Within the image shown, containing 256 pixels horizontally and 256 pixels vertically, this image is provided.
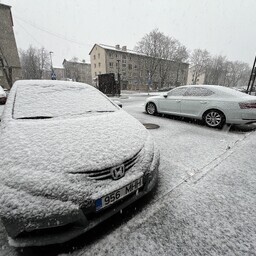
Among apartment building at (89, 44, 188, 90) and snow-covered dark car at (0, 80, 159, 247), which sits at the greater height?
apartment building at (89, 44, 188, 90)

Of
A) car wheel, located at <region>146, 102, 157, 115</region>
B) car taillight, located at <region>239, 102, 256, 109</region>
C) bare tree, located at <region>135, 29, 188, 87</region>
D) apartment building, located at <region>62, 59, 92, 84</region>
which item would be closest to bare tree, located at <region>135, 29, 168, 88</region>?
bare tree, located at <region>135, 29, 188, 87</region>

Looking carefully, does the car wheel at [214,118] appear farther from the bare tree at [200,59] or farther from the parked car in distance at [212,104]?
the bare tree at [200,59]

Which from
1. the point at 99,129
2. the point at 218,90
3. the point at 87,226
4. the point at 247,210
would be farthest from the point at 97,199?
the point at 218,90

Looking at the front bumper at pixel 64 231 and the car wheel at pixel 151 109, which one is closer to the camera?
the front bumper at pixel 64 231

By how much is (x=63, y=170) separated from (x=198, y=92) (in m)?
5.06

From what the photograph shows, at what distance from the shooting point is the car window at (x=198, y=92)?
4.99 m

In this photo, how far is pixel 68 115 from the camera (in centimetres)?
211

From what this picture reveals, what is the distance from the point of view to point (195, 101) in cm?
518

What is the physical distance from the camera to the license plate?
1.31m

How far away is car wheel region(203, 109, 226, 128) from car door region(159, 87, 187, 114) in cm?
103

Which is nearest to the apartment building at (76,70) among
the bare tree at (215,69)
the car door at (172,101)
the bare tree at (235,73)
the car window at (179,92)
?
the bare tree at (215,69)

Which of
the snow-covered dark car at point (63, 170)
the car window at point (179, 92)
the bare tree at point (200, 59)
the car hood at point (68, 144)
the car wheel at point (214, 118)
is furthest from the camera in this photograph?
the bare tree at point (200, 59)

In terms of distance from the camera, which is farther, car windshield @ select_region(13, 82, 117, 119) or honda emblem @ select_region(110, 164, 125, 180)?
car windshield @ select_region(13, 82, 117, 119)

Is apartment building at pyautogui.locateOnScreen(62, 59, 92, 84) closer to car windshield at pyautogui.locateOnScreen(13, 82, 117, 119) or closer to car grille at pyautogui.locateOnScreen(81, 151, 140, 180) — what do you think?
car windshield at pyautogui.locateOnScreen(13, 82, 117, 119)
